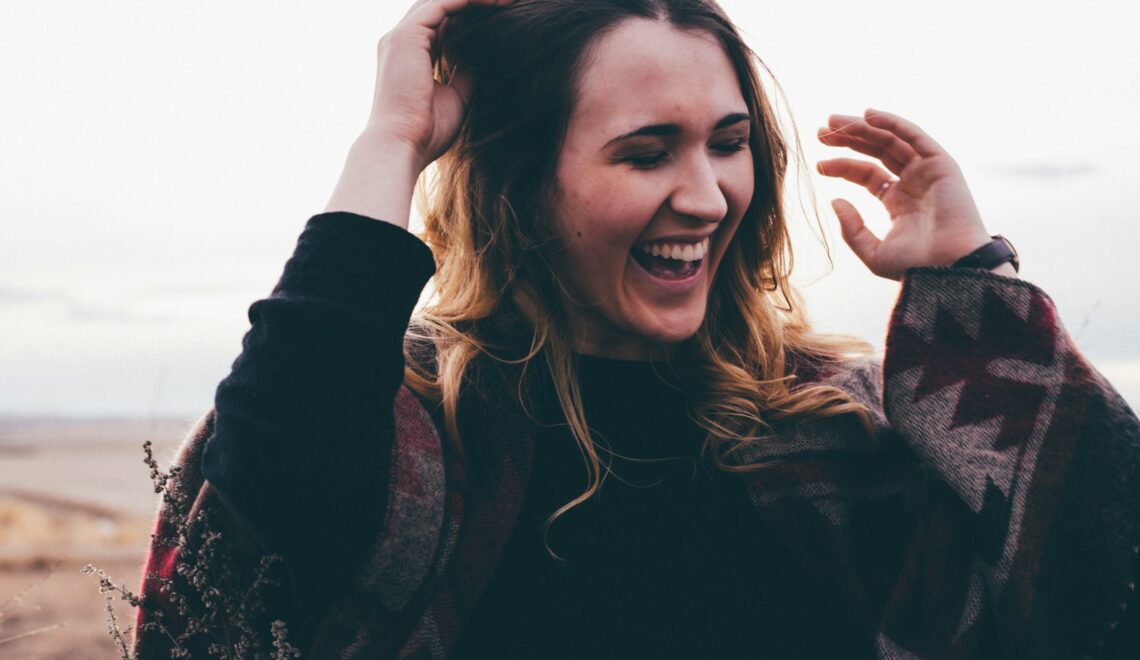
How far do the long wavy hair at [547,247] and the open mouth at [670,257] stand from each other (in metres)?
0.19

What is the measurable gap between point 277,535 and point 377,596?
0.71 feet

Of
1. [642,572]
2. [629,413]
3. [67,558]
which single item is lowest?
[67,558]

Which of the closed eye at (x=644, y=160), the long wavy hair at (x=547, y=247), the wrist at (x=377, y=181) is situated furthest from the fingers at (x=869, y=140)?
the wrist at (x=377, y=181)

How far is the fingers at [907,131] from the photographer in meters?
2.08

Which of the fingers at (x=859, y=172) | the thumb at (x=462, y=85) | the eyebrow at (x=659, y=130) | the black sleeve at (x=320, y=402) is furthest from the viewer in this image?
the fingers at (x=859, y=172)

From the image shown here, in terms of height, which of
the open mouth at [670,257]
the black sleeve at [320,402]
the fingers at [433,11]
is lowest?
the black sleeve at [320,402]

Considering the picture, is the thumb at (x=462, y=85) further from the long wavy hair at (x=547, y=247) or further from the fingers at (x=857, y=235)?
the fingers at (x=857, y=235)

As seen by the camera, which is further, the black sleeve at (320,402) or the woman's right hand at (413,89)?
the woman's right hand at (413,89)

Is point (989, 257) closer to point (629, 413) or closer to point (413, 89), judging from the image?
point (629, 413)

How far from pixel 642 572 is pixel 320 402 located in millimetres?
678

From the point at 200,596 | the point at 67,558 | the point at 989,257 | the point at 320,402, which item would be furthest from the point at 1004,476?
the point at 67,558

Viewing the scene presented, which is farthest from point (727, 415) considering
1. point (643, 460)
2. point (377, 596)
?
point (377, 596)

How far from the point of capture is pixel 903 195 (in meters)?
2.12

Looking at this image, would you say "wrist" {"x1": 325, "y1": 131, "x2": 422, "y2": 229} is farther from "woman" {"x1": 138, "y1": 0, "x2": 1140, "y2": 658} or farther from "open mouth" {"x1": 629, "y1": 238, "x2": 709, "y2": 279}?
"open mouth" {"x1": 629, "y1": 238, "x2": 709, "y2": 279}
